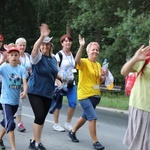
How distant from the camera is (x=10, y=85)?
621 centimetres

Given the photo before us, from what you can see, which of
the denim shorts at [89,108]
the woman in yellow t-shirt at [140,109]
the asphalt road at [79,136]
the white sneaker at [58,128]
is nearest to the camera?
the woman in yellow t-shirt at [140,109]

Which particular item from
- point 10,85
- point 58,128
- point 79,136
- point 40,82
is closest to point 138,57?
point 40,82

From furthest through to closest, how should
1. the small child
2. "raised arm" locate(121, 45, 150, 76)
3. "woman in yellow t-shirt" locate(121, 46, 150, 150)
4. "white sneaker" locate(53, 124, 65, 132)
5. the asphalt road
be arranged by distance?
"white sneaker" locate(53, 124, 65, 132) < the asphalt road < the small child < "woman in yellow t-shirt" locate(121, 46, 150, 150) < "raised arm" locate(121, 45, 150, 76)

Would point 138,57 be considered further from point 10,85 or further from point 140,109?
point 10,85

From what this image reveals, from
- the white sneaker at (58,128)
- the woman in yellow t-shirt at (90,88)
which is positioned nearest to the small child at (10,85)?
the woman in yellow t-shirt at (90,88)

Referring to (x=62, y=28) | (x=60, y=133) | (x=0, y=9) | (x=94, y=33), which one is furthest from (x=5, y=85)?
(x=0, y=9)

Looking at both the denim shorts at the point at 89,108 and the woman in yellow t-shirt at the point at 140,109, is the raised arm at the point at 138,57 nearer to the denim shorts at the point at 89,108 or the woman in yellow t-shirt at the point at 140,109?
the woman in yellow t-shirt at the point at 140,109

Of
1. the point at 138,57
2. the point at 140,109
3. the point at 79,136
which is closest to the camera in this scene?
the point at 138,57

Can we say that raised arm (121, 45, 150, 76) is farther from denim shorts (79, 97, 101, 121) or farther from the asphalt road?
the asphalt road

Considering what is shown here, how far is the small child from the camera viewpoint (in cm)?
612

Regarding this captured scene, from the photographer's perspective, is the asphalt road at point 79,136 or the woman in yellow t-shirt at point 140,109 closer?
the woman in yellow t-shirt at point 140,109

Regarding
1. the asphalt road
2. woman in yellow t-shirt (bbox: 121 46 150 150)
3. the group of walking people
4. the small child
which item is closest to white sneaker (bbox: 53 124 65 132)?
the asphalt road

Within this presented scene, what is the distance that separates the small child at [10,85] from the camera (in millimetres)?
6121

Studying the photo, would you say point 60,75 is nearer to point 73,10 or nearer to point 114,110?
point 114,110
